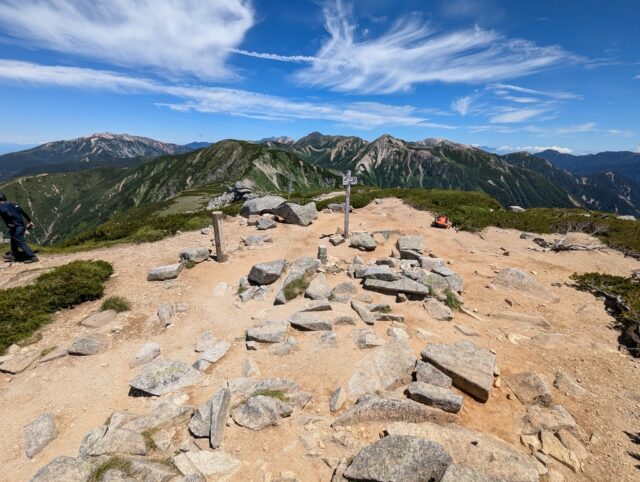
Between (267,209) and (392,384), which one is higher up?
(267,209)

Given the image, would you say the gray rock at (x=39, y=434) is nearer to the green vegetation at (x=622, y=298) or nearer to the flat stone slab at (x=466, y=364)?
the flat stone slab at (x=466, y=364)

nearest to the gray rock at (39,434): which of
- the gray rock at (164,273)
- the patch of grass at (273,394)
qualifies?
the patch of grass at (273,394)

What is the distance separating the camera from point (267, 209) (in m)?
23.3

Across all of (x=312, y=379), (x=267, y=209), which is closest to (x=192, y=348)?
(x=312, y=379)

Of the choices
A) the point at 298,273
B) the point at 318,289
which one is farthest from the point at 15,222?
the point at 318,289

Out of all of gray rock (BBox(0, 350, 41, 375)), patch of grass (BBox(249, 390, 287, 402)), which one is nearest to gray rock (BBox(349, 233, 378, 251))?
patch of grass (BBox(249, 390, 287, 402))

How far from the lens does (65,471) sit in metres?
4.68

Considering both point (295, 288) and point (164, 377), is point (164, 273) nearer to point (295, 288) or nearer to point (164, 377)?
point (295, 288)

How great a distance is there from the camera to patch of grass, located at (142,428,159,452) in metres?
5.47

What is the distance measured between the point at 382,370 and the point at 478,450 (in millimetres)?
2569

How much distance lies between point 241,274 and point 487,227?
1740cm

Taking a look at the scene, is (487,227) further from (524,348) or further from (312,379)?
(312,379)

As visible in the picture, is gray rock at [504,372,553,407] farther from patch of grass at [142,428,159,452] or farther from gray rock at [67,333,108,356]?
gray rock at [67,333,108,356]

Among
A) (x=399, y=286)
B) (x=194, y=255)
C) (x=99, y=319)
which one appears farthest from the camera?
(x=194, y=255)
